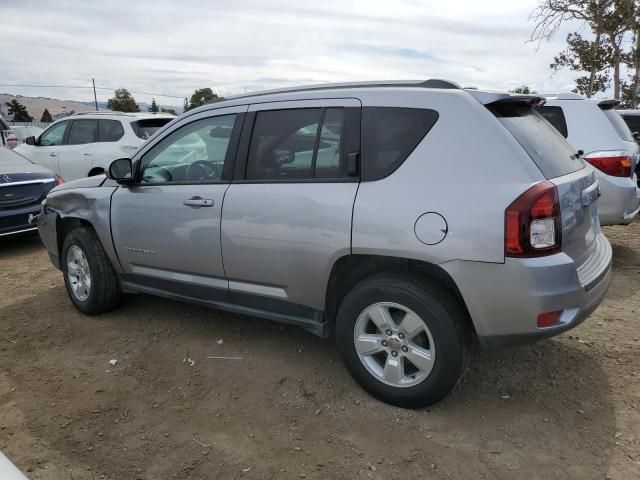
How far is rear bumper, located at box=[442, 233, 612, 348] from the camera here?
2.61 meters

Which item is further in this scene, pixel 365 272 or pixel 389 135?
pixel 365 272

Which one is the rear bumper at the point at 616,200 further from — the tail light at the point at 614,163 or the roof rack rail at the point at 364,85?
the roof rack rail at the point at 364,85

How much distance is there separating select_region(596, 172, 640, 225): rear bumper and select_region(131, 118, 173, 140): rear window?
700 centimetres

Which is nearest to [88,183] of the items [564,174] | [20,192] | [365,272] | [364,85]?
[364,85]

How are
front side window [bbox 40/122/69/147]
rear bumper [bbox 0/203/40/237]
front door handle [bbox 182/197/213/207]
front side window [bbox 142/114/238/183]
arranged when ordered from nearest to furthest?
1. front door handle [bbox 182/197/213/207]
2. front side window [bbox 142/114/238/183]
3. rear bumper [bbox 0/203/40/237]
4. front side window [bbox 40/122/69/147]

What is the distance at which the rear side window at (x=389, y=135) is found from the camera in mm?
2930

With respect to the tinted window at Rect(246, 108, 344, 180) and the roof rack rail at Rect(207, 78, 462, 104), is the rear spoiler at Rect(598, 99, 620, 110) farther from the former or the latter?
the tinted window at Rect(246, 108, 344, 180)

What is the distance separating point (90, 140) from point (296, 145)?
25.4 ft

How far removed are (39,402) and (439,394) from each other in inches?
95.2

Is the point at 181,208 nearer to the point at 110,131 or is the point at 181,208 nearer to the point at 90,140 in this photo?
the point at 110,131

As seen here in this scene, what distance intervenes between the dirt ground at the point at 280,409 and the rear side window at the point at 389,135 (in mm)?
1399

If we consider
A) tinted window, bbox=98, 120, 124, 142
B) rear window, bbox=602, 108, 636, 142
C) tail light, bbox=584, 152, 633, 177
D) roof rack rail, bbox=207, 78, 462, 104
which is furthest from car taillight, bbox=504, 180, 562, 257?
tinted window, bbox=98, 120, 124, 142

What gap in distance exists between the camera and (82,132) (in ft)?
32.7

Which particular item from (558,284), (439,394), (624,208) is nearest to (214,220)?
(439,394)
